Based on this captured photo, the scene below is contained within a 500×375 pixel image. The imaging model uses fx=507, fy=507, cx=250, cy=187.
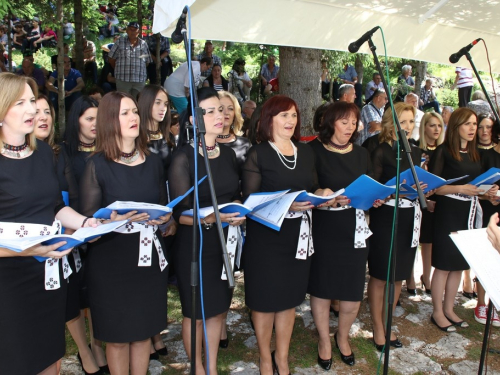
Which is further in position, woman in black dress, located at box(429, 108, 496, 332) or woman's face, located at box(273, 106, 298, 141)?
woman in black dress, located at box(429, 108, 496, 332)

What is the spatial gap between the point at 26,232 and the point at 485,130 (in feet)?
13.7

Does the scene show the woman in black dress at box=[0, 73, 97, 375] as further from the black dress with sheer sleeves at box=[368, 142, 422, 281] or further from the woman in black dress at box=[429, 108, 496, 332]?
the woman in black dress at box=[429, 108, 496, 332]

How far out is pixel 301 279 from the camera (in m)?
3.72

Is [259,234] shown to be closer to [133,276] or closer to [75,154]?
[133,276]

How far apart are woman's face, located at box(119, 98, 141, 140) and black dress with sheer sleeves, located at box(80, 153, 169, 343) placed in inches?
7.7

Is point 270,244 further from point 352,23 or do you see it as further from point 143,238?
point 352,23

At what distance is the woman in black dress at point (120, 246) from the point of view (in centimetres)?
309

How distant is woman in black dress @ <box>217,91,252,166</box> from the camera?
4.48m

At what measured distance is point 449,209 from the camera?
4629 mm

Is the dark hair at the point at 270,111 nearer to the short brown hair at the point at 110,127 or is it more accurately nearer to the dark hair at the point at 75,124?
the short brown hair at the point at 110,127

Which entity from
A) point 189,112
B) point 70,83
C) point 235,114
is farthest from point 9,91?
point 70,83

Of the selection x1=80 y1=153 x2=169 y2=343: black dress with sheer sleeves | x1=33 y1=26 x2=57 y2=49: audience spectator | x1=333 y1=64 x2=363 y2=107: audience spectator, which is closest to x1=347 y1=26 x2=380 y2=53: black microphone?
x1=80 y1=153 x2=169 y2=343: black dress with sheer sleeves

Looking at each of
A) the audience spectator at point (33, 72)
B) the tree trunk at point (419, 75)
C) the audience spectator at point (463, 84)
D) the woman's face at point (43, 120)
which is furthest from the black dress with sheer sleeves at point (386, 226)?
the tree trunk at point (419, 75)

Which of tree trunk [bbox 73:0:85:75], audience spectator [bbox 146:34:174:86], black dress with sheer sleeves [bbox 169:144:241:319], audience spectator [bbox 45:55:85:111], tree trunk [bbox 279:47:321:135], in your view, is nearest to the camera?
black dress with sheer sleeves [bbox 169:144:241:319]
